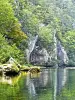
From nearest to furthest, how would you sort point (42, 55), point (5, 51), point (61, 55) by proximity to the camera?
1. point (5, 51)
2. point (42, 55)
3. point (61, 55)

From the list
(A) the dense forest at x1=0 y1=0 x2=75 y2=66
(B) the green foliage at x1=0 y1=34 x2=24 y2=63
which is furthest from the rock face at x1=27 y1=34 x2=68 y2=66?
(B) the green foliage at x1=0 y1=34 x2=24 y2=63

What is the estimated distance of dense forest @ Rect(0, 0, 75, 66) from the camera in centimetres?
5905

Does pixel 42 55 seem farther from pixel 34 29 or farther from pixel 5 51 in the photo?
pixel 5 51

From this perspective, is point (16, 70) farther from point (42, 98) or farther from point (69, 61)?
point (69, 61)

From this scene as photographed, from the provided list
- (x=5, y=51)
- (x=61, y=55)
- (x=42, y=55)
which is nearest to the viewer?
(x=5, y=51)

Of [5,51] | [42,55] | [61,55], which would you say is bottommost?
[61,55]

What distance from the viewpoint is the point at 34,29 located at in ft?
254

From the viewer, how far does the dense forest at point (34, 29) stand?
59047mm

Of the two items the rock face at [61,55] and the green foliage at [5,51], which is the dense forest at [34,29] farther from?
the rock face at [61,55]

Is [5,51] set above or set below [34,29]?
below

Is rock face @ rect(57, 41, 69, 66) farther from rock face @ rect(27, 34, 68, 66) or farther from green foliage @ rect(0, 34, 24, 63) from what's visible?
green foliage @ rect(0, 34, 24, 63)

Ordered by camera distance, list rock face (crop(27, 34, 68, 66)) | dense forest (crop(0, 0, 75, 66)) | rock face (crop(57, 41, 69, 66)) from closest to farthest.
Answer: dense forest (crop(0, 0, 75, 66)) → rock face (crop(27, 34, 68, 66)) → rock face (crop(57, 41, 69, 66))

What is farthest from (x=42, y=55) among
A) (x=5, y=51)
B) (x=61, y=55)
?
(x=5, y=51)

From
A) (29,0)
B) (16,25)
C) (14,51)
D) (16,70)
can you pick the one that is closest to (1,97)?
(16,70)
